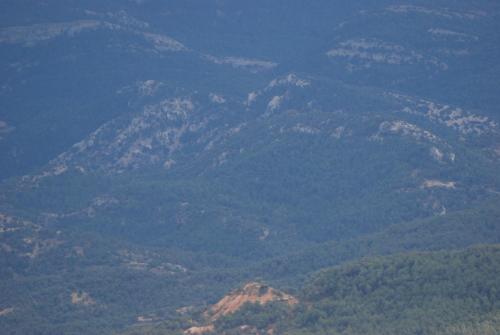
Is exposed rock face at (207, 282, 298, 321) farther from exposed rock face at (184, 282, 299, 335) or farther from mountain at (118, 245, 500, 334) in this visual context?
mountain at (118, 245, 500, 334)

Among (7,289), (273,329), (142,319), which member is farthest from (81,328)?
(273,329)

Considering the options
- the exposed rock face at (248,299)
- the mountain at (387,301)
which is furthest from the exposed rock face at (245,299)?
the mountain at (387,301)

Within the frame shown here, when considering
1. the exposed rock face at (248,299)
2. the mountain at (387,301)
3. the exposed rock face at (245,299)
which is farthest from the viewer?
the exposed rock face at (248,299)

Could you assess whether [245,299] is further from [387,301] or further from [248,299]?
[387,301]

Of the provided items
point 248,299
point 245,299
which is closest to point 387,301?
point 248,299

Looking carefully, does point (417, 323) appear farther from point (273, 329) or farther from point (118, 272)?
point (118, 272)

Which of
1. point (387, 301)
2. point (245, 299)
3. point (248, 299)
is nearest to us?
point (387, 301)

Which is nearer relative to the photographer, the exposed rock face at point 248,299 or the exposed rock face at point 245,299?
the exposed rock face at point 245,299

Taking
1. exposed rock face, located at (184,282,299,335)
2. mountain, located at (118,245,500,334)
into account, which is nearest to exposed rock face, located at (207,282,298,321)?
exposed rock face, located at (184,282,299,335)

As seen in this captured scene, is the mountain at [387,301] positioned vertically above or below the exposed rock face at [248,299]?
above

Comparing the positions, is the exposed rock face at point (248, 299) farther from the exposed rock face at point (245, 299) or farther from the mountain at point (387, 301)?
the mountain at point (387, 301)

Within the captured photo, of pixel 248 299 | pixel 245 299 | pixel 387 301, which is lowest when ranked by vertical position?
pixel 245 299
